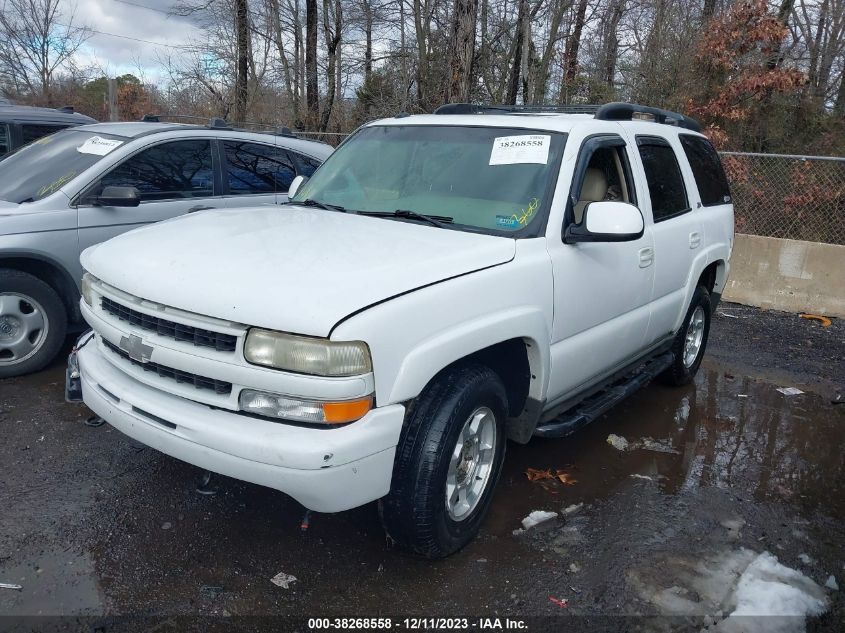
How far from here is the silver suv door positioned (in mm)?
5270

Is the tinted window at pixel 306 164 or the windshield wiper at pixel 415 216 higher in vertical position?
the tinted window at pixel 306 164

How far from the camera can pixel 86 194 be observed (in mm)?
5273

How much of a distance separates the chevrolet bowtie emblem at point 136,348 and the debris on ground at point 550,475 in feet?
7.50

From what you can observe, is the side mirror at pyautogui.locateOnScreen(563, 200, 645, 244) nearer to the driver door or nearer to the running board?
the driver door

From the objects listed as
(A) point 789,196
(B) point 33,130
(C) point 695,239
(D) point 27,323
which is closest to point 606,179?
(C) point 695,239

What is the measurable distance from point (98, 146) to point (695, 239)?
468cm

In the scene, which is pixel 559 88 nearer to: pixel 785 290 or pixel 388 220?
pixel 785 290

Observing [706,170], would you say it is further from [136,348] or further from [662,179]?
[136,348]

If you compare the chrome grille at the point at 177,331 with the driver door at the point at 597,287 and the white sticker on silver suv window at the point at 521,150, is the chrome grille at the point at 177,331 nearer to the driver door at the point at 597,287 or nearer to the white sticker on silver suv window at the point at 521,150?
the driver door at the point at 597,287

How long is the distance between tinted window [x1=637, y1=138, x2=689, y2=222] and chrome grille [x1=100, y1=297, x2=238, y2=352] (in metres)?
3.02

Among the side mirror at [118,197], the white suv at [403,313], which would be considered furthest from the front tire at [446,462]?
the side mirror at [118,197]

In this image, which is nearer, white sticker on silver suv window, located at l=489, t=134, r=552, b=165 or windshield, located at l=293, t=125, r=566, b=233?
windshield, located at l=293, t=125, r=566, b=233

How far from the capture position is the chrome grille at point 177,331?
2.70m

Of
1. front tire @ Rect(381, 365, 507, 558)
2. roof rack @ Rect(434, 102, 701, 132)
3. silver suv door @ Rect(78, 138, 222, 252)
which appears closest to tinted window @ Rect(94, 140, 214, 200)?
silver suv door @ Rect(78, 138, 222, 252)
